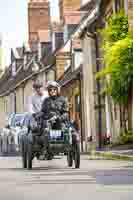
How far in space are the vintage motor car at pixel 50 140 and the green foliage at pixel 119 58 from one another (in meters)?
16.7

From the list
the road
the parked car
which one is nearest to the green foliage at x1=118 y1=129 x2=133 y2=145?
the parked car

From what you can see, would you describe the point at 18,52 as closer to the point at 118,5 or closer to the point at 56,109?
the point at 118,5

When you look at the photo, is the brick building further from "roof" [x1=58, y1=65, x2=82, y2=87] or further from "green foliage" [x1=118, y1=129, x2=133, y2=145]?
"green foliage" [x1=118, y1=129, x2=133, y2=145]

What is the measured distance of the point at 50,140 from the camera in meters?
15.1

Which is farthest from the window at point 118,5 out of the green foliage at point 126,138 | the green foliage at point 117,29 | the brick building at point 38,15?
the brick building at point 38,15

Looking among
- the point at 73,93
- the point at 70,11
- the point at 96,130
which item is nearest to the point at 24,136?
the point at 96,130

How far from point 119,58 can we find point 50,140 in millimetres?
17276

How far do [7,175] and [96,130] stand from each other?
98.8 ft

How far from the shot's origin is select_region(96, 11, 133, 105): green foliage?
104 ft

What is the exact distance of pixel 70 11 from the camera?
5700 cm

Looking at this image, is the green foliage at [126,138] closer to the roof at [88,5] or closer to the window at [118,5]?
the window at [118,5]

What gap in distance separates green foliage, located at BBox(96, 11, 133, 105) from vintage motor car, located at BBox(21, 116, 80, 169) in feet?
54.9

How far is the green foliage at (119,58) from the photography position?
3184 centimetres

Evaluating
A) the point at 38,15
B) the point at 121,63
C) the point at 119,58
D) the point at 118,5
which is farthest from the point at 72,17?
the point at 119,58
